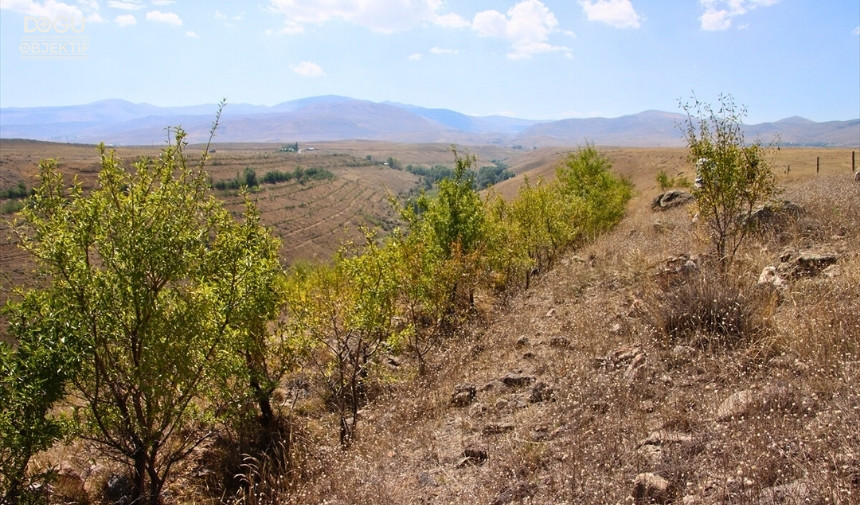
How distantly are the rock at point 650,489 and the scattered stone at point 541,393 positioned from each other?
7.00ft

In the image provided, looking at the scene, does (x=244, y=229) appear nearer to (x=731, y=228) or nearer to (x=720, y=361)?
(x=720, y=361)

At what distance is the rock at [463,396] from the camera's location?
21.7 ft

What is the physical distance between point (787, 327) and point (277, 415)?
7.44 metres

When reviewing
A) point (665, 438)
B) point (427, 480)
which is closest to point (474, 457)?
point (427, 480)

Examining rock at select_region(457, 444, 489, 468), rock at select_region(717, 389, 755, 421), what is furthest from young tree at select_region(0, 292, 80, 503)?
rock at select_region(717, 389, 755, 421)

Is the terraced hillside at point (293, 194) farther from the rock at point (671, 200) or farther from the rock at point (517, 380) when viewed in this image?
the rock at point (517, 380)

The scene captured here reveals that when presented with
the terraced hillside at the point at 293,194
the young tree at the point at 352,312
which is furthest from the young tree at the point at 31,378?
the terraced hillside at the point at 293,194

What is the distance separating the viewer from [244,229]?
6066 mm

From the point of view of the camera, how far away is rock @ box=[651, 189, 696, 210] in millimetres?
24208

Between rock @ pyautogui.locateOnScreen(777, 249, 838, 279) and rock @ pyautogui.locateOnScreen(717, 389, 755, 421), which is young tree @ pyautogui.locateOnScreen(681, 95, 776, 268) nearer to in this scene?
rock @ pyautogui.locateOnScreen(777, 249, 838, 279)

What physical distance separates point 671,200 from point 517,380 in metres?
22.4

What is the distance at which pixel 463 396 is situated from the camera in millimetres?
6676

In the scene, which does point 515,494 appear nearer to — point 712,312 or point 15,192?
point 712,312

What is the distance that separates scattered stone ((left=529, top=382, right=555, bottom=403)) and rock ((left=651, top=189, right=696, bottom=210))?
21.7 metres
